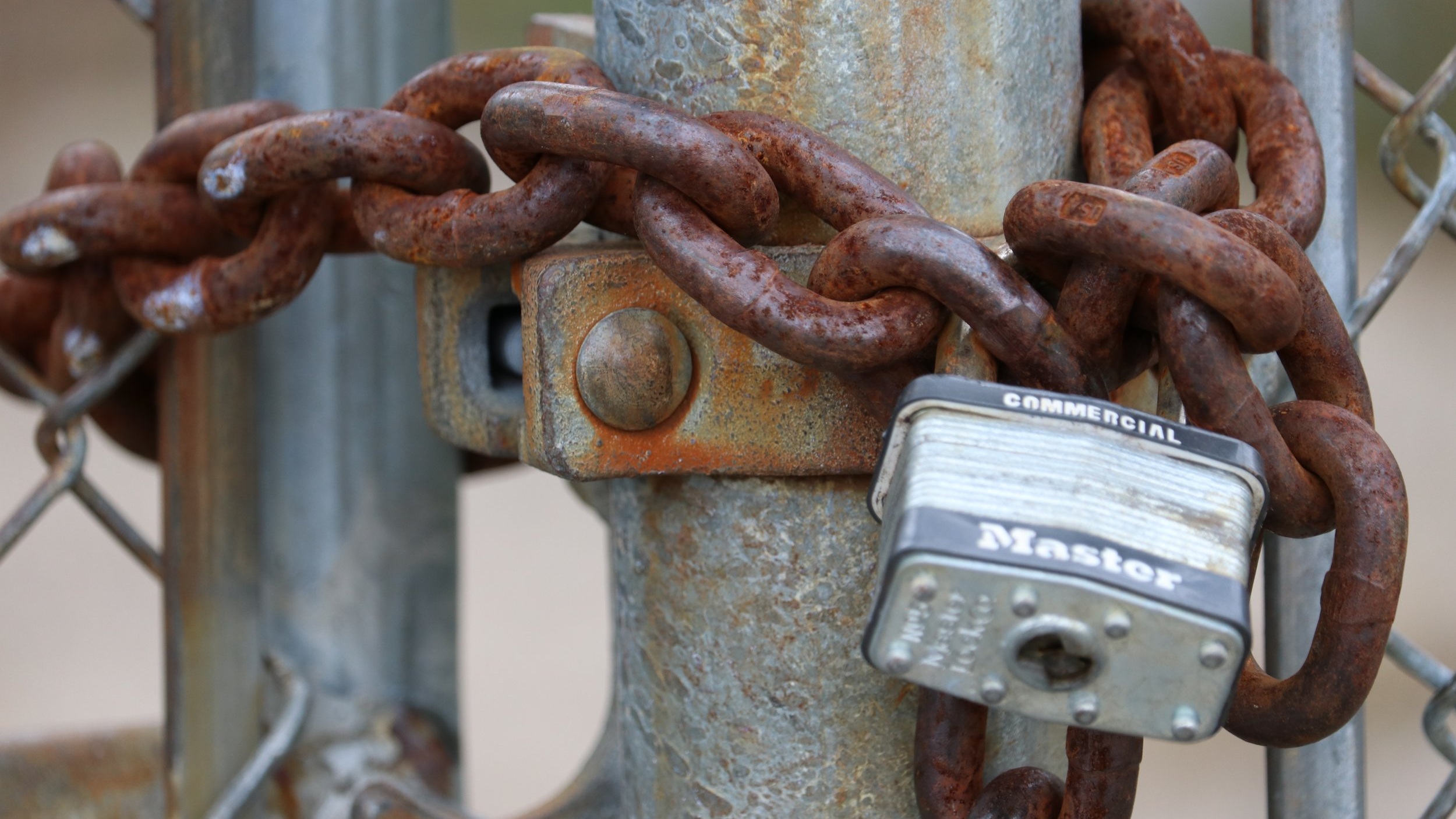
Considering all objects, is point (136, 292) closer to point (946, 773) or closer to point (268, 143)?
point (268, 143)

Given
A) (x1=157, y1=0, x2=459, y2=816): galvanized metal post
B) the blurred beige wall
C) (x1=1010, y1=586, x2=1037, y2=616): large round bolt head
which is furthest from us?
the blurred beige wall

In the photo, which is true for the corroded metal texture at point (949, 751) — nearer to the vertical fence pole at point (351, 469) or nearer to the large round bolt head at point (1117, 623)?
the large round bolt head at point (1117, 623)

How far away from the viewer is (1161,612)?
37 cm

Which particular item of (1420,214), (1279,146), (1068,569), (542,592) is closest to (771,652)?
(1068,569)

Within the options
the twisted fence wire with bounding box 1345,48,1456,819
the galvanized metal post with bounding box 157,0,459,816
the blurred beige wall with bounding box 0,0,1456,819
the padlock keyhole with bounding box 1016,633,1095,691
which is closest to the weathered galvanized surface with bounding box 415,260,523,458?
the galvanized metal post with bounding box 157,0,459,816

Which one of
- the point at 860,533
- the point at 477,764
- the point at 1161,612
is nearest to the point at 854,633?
the point at 860,533

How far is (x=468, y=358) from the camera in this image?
598 mm

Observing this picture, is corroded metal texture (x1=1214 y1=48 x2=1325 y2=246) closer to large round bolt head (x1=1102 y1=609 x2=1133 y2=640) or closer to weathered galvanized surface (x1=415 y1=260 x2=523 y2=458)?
large round bolt head (x1=1102 y1=609 x2=1133 y2=640)

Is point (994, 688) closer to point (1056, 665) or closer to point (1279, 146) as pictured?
point (1056, 665)

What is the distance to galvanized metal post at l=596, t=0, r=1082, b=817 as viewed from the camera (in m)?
0.50

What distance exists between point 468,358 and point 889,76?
237 millimetres

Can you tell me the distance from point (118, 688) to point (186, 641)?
2.64 m

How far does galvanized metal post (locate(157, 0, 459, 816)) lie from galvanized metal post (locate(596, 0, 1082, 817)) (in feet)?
0.88

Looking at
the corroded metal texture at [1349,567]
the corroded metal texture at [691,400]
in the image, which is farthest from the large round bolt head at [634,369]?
the corroded metal texture at [1349,567]
